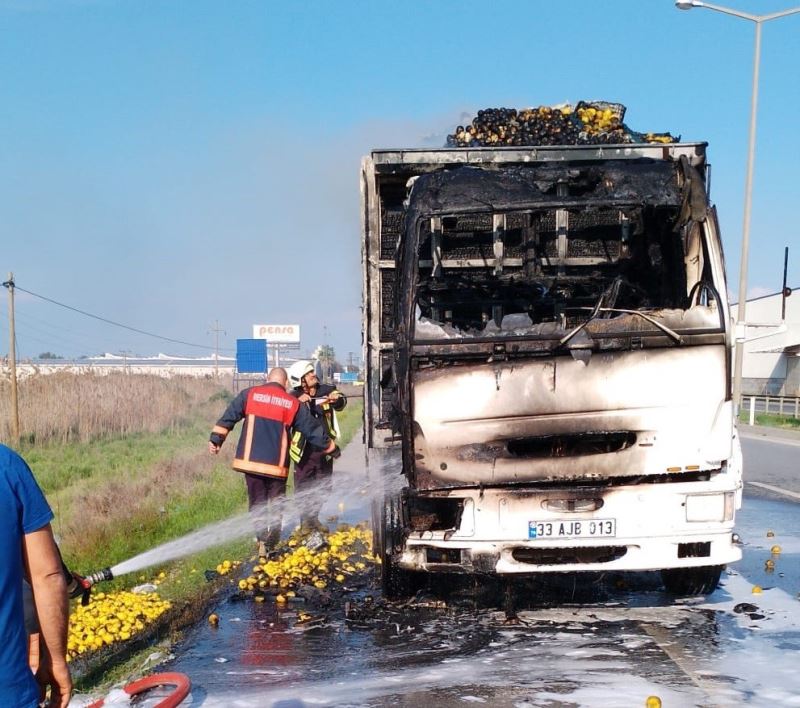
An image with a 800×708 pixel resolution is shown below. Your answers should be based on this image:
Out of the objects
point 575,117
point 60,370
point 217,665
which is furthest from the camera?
point 60,370

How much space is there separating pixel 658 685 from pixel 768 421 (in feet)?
93.4

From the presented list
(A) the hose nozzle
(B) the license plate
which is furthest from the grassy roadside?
(B) the license plate

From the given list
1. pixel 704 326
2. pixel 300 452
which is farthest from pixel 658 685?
pixel 300 452

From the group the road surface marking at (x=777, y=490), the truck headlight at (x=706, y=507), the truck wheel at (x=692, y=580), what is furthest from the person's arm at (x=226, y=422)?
the road surface marking at (x=777, y=490)

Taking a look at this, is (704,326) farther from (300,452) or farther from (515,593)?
(300,452)

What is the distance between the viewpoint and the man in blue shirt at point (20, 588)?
8.49 ft

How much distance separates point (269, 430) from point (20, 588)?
552cm

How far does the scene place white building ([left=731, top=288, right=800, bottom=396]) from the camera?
48312mm

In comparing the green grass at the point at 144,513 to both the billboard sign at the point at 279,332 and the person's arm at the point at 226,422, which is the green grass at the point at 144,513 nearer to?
the person's arm at the point at 226,422

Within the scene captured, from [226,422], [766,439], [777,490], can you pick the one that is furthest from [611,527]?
[766,439]

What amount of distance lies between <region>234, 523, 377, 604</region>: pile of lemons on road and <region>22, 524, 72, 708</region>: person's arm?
3.97 m

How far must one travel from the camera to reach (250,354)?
49.1m

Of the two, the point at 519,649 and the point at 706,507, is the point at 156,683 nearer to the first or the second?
the point at 519,649

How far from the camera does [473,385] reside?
5.31 metres
